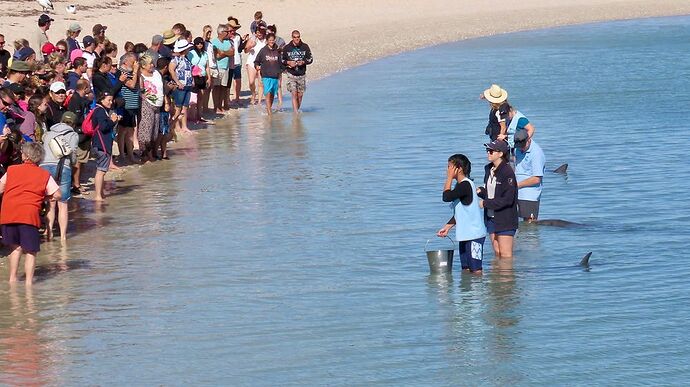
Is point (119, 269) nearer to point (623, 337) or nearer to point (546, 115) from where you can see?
point (623, 337)

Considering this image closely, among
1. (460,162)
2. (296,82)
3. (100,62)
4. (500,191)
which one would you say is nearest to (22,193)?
(460,162)

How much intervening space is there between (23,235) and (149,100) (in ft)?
22.5

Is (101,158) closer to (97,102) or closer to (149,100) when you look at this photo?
(97,102)

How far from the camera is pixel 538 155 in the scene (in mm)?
14414

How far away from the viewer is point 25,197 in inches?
480

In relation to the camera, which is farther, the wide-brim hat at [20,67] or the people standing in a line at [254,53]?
the people standing in a line at [254,53]

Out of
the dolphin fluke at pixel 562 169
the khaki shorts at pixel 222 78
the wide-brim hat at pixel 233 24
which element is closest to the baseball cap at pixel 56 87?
the dolphin fluke at pixel 562 169

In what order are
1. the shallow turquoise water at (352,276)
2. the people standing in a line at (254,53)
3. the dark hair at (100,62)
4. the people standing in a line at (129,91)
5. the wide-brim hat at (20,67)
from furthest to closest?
the people standing in a line at (254,53)
the people standing in a line at (129,91)
the dark hair at (100,62)
the wide-brim hat at (20,67)
the shallow turquoise water at (352,276)

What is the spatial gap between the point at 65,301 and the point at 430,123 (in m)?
13.3

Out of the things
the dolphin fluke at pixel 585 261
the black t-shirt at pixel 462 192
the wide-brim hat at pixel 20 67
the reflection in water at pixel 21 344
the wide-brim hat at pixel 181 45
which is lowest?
the reflection in water at pixel 21 344

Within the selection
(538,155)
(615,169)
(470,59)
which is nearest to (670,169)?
(615,169)

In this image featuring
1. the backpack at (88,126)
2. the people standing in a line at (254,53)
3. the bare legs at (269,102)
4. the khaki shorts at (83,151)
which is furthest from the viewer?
the people standing in a line at (254,53)

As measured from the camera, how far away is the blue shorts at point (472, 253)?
12.6 metres

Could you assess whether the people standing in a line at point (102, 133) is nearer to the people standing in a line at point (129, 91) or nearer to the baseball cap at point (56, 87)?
the baseball cap at point (56, 87)
